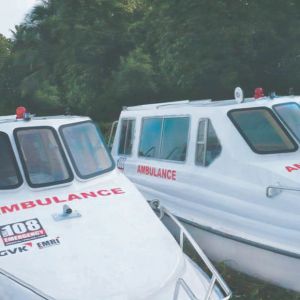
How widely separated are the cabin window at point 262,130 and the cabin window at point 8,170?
3.09m

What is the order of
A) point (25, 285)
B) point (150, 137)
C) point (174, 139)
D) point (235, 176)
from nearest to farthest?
point (25, 285) < point (235, 176) < point (174, 139) < point (150, 137)

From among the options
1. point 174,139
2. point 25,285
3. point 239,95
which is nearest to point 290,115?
point 239,95

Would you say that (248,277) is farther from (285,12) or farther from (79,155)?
(285,12)

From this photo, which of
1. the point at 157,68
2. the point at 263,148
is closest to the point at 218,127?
the point at 263,148

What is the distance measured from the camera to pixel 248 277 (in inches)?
229

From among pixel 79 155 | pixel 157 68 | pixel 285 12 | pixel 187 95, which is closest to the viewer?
pixel 79 155

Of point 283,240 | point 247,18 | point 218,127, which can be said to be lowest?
point 283,240

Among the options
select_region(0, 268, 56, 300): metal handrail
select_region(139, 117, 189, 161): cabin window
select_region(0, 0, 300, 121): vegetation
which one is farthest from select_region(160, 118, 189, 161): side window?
select_region(0, 0, 300, 121): vegetation

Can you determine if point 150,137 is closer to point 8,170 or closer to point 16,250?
point 8,170

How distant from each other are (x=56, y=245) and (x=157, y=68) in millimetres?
21880

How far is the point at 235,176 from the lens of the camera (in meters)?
6.25

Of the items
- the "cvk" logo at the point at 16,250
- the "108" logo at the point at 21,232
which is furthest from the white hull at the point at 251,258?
the "cvk" logo at the point at 16,250

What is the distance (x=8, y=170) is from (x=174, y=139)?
3187mm

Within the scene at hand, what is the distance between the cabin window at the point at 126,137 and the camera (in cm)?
841
